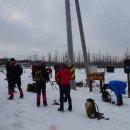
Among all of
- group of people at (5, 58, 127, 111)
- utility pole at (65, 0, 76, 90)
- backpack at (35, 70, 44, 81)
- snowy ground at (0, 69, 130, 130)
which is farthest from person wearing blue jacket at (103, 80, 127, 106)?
utility pole at (65, 0, 76, 90)

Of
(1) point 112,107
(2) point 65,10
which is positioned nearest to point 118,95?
(1) point 112,107

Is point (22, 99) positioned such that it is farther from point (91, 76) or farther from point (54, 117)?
point (91, 76)

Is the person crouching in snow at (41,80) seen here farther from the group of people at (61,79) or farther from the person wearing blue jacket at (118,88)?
the person wearing blue jacket at (118,88)

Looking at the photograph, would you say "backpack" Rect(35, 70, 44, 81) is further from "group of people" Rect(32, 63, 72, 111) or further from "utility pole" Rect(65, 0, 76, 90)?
"utility pole" Rect(65, 0, 76, 90)

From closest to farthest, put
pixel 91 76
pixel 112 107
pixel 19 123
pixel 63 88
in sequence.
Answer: pixel 19 123 < pixel 63 88 < pixel 112 107 < pixel 91 76

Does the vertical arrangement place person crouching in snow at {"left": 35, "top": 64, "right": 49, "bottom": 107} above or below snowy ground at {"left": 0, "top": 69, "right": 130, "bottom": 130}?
above

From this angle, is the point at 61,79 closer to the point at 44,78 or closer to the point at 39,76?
the point at 44,78

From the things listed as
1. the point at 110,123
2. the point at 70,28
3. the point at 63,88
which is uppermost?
the point at 70,28

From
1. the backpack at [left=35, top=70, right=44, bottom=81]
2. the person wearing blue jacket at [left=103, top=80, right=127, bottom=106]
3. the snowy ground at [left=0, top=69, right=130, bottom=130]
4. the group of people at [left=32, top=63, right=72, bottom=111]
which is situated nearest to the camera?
the snowy ground at [left=0, top=69, right=130, bottom=130]

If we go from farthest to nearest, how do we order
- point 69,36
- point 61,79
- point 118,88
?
1. point 69,36
2. point 118,88
3. point 61,79

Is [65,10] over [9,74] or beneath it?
over

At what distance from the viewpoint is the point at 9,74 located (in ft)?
47.9

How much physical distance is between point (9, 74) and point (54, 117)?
4049 millimetres

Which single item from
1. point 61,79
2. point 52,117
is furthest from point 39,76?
point 52,117
